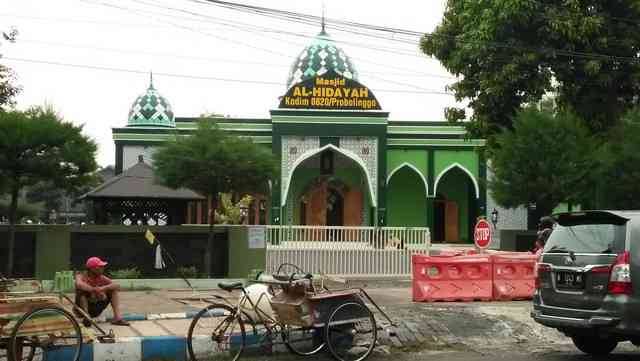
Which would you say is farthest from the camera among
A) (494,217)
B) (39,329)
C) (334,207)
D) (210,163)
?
(334,207)

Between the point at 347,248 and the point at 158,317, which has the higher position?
the point at 347,248

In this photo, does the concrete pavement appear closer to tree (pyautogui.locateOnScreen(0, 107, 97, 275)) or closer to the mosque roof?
tree (pyautogui.locateOnScreen(0, 107, 97, 275))

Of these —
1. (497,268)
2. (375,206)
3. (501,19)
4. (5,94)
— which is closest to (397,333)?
(497,268)

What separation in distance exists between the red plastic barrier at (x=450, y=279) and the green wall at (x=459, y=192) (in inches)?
845

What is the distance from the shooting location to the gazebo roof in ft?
66.1

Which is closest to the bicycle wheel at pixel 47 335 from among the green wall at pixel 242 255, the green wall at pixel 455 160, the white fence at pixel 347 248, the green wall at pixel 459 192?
the green wall at pixel 242 255

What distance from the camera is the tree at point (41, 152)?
16.5 metres

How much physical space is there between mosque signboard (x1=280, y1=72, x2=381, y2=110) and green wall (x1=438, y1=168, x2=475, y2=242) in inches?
250

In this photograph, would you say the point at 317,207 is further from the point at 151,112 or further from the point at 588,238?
the point at 588,238

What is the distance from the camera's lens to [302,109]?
3125 centimetres

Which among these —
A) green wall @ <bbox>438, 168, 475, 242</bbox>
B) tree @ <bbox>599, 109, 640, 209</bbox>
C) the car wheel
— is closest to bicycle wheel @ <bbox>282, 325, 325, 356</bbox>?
the car wheel

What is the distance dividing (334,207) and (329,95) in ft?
18.4

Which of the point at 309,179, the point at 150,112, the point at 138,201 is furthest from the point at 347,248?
the point at 150,112

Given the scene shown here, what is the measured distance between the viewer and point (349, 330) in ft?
31.0
